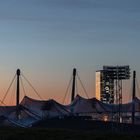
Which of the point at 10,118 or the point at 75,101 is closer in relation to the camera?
the point at 10,118

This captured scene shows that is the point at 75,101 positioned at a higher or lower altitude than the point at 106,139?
higher

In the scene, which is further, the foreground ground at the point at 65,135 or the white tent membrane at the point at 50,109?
the white tent membrane at the point at 50,109

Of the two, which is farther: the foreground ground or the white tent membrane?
the white tent membrane

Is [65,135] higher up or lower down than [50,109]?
lower down

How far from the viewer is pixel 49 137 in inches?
2793

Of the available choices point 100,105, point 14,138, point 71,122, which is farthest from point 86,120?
point 14,138

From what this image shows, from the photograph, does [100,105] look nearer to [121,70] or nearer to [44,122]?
[44,122]

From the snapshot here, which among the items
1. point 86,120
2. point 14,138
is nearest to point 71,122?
point 86,120

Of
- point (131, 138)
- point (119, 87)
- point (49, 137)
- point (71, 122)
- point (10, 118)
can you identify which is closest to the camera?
point (131, 138)

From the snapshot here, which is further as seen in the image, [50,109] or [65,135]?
[50,109]

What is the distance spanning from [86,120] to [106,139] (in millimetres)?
74702

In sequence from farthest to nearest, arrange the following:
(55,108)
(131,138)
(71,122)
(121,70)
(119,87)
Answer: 1. (55,108)
2. (71,122)
3. (121,70)
4. (119,87)
5. (131,138)

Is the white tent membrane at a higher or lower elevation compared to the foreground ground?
higher

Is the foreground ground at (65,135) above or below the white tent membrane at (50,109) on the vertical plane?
below
